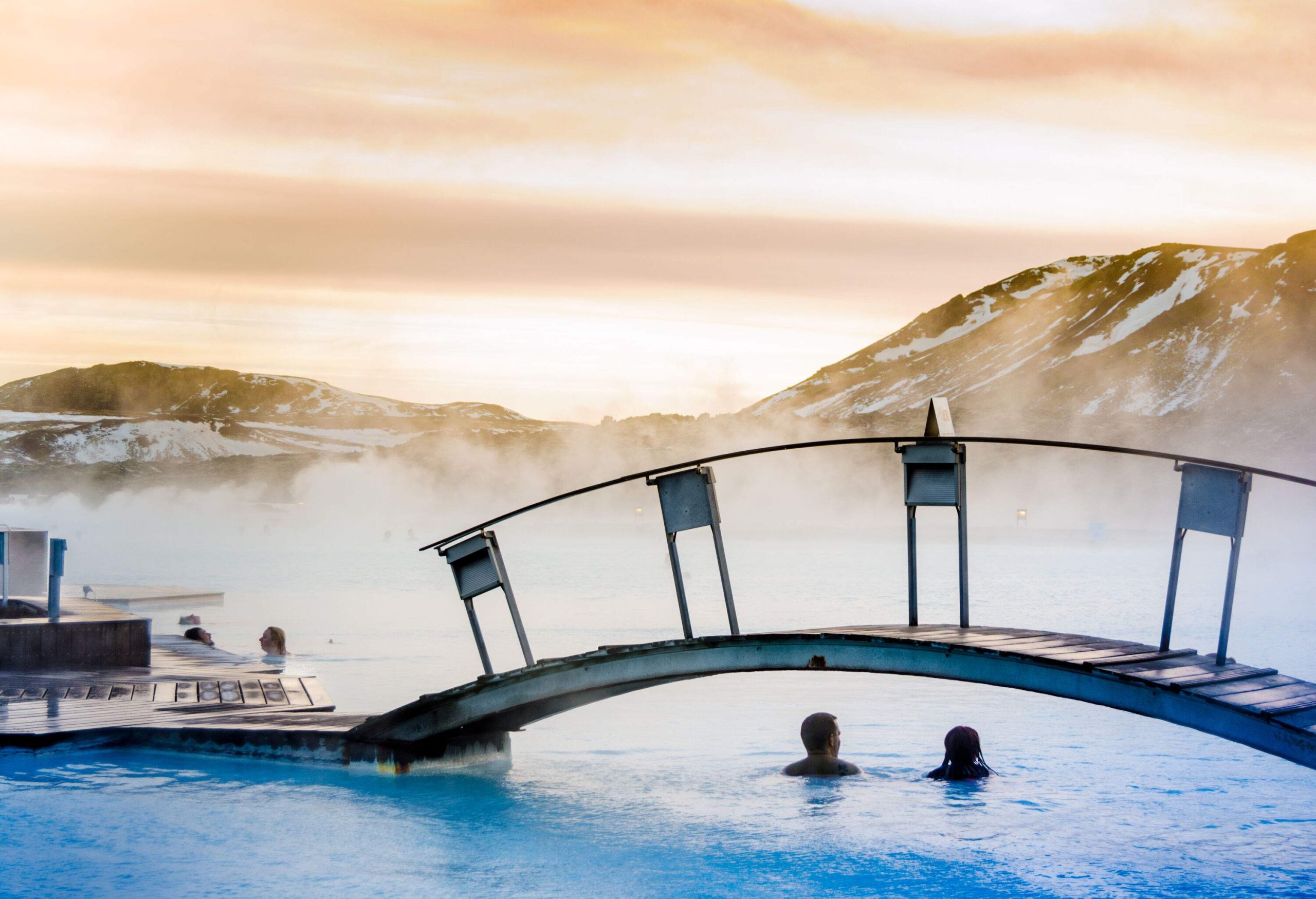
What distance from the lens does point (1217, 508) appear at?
7781 millimetres

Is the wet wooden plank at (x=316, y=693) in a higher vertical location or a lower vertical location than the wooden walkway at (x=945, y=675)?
lower

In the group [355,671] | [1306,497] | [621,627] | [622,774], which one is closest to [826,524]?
[1306,497]

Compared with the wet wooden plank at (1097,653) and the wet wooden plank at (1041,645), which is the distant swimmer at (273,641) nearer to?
the wet wooden plank at (1041,645)

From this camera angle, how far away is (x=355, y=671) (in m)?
23.8

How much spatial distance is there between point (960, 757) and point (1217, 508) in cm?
514

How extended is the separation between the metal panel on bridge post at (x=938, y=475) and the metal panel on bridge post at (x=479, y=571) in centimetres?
280

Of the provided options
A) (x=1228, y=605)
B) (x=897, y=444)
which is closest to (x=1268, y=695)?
(x=1228, y=605)

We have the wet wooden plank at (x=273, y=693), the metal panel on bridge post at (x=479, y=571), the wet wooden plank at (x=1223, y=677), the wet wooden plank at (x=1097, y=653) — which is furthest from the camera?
the wet wooden plank at (x=273, y=693)

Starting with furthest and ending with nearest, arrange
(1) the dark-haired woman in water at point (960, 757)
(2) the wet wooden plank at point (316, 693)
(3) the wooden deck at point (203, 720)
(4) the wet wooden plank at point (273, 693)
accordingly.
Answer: (2) the wet wooden plank at point (316, 693) → (4) the wet wooden plank at point (273, 693) → (1) the dark-haired woman in water at point (960, 757) → (3) the wooden deck at point (203, 720)

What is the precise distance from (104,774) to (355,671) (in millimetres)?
14051

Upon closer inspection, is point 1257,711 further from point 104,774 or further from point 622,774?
point 104,774

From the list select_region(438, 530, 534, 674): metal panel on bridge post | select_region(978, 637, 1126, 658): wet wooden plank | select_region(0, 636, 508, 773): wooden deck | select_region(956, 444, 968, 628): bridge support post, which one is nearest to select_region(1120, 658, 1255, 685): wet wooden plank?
select_region(978, 637, 1126, 658): wet wooden plank

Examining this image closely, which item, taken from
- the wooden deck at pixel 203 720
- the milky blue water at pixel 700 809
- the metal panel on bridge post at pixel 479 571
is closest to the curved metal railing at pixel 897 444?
the metal panel on bridge post at pixel 479 571

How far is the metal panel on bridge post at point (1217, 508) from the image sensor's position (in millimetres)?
7609
